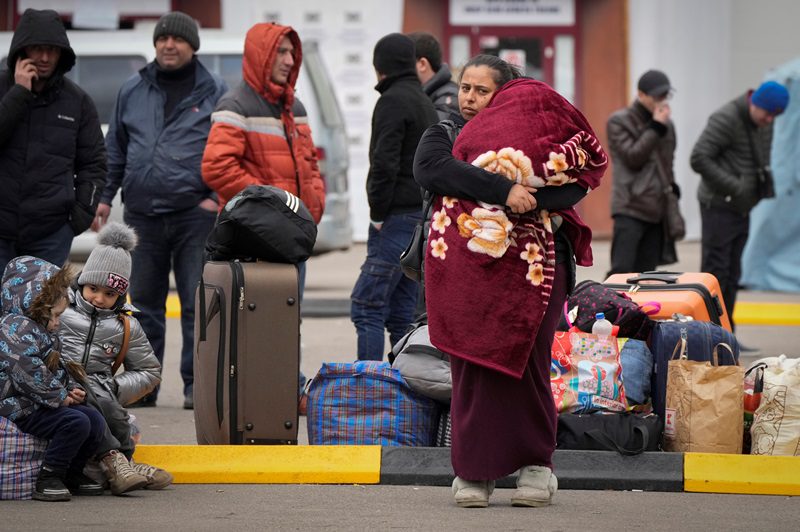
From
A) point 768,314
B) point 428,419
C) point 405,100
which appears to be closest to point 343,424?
point 428,419

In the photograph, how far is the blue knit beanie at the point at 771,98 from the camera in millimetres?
10248

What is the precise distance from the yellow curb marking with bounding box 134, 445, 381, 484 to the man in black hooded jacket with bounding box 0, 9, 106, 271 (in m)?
1.38

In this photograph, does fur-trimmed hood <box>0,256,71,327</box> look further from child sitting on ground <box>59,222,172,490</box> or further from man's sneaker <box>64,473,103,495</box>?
man's sneaker <box>64,473,103,495</box>

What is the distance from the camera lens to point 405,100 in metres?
8.34

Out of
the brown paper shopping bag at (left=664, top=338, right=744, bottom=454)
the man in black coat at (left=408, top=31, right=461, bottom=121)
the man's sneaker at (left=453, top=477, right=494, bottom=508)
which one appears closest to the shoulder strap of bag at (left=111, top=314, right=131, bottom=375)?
the man's sneaker at (left=453, top=477, right=494, bottom=508)

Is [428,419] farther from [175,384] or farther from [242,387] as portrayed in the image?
[175,384]

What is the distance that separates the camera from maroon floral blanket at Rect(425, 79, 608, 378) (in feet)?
19.0

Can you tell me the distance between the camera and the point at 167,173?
844 cm

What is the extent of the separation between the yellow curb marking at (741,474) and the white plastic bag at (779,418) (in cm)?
16

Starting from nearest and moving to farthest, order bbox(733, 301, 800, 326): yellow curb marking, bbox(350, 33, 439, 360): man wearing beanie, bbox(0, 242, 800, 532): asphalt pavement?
1. bbox(0, 242, 800, 532): asphalt pavement
2. bbox(350, 33, 439, 360): man wearing beanie
3. bbox(733, 301, 800, 326): yellow curb marking

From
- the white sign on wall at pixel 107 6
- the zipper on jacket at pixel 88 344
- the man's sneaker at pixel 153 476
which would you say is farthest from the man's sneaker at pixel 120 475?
the white sign on wall at pixel 107 6

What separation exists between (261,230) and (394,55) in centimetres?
183

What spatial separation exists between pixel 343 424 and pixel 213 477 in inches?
24.5

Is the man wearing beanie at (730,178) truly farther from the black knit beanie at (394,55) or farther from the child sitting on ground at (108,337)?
the child sitting on ground at (108,337)
